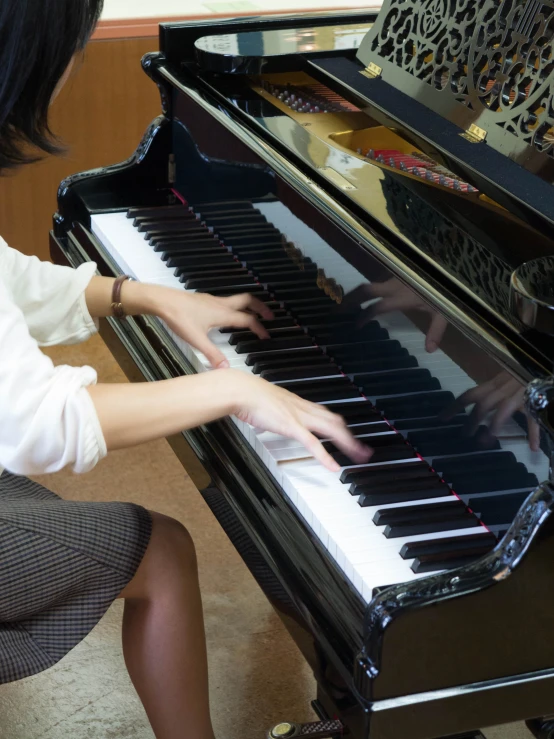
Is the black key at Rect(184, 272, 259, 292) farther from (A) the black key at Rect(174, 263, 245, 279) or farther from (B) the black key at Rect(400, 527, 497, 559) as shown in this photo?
(B) the black key at Rect(400, 527, 497, 559)

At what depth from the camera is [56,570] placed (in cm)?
142

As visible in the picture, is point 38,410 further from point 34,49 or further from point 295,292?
point 295,292

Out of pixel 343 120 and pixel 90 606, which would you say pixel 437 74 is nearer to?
pixel 343 120

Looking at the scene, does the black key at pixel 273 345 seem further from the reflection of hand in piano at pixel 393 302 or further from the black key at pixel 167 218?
the black key at pixel 167 218

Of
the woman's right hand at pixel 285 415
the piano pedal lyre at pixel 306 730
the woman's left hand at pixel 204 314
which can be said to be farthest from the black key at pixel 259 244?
the piano pedal lyre at pixel 306 730

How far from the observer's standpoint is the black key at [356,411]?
1.56 meters

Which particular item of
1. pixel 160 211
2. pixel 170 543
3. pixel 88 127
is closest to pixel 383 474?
pixel 170 543

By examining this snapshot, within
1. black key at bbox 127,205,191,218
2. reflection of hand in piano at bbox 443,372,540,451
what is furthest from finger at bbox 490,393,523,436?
black key at bbox 127,205,191,218

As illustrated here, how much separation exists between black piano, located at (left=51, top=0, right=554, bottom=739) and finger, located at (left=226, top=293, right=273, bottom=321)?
35 millimetres

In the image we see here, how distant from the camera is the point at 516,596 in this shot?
3.91 ft

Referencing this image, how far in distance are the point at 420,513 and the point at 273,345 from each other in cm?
52

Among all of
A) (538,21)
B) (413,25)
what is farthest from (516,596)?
(413,25)

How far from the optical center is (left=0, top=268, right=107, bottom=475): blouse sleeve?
1294 millimetres

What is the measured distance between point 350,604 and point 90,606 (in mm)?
433
